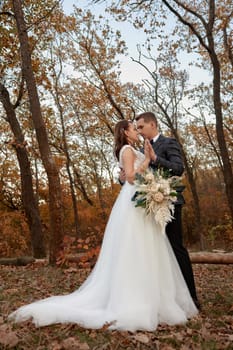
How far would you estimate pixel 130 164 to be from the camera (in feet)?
15.8

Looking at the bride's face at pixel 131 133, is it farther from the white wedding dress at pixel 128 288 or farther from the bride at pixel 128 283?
the white wedding dress at pixel 128 288

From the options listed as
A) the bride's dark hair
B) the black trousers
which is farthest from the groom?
the bride's dark hair

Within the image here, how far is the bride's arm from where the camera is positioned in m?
4.78

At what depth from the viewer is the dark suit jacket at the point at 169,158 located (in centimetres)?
486

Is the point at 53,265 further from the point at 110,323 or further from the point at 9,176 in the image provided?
the point at 9,176

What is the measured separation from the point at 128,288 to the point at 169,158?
1.78m

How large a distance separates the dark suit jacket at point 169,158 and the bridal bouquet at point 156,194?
0.17 m

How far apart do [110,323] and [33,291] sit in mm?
2618

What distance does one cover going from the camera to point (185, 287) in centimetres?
475

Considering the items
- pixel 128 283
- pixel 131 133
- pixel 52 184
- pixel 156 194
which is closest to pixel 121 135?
pixel 131 133

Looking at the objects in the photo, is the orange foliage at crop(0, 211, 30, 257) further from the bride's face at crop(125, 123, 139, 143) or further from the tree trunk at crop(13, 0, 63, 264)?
the bride's face at crop(125, 123, 139, 143)

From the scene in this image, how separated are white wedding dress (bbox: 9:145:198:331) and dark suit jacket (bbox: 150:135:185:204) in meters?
0.34

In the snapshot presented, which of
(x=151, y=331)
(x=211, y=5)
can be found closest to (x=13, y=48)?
(x=211, y=5)

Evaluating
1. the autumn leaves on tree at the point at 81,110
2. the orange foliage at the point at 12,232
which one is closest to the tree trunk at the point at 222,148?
the autumn leaves on tree at the point at 81,110
